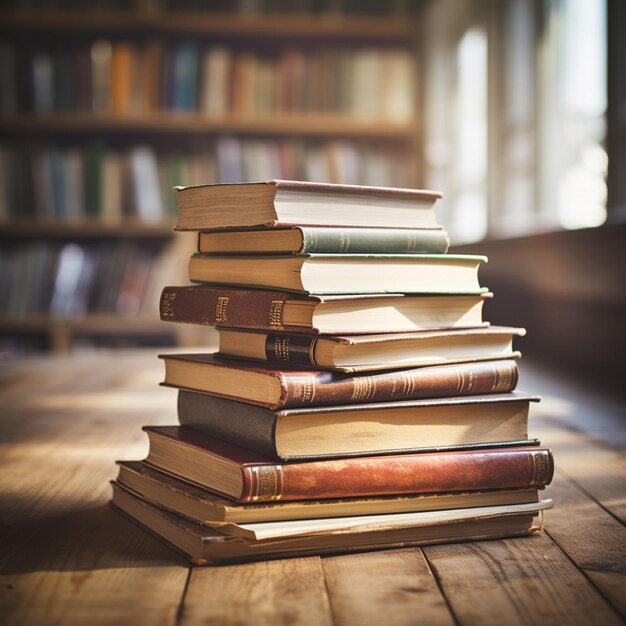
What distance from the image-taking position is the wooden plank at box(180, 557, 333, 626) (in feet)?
2.26

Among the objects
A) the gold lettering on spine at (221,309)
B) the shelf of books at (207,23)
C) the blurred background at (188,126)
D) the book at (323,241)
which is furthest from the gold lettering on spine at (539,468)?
the shelf of books at (207,23)

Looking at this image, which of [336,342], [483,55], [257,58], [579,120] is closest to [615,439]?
[336,342]

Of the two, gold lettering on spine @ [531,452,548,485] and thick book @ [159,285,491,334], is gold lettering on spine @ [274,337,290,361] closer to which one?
thick book @ [159,285,491,334]

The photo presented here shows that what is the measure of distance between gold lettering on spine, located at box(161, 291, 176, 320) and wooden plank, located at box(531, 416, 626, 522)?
534 mm

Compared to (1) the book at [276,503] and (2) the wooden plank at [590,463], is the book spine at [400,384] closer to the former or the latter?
(1) the book at [276,503]

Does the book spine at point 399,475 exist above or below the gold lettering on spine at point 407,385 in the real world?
below

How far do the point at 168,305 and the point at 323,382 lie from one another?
26 centimetres

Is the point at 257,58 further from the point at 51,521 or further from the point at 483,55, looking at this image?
the point at 51,521

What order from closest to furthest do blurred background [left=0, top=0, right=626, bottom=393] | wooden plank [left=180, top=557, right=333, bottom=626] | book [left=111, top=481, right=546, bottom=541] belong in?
wooden plank [left=180, top=557, right=333, bottom=626] → book [left=111, top=481, right=546, bottom=541] → blurred background [left=0, top=0, right=626, bottom=393]

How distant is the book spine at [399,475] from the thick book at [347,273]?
0.56 feet

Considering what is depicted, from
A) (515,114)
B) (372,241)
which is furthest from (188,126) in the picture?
(372,241)

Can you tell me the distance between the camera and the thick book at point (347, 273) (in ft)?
3.03

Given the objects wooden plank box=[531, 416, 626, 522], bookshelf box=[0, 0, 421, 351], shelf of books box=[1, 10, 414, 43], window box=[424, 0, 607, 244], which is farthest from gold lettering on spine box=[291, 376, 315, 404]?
shelf of books box=[1, 10, 414, 43]

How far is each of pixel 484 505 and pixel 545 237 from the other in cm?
193
